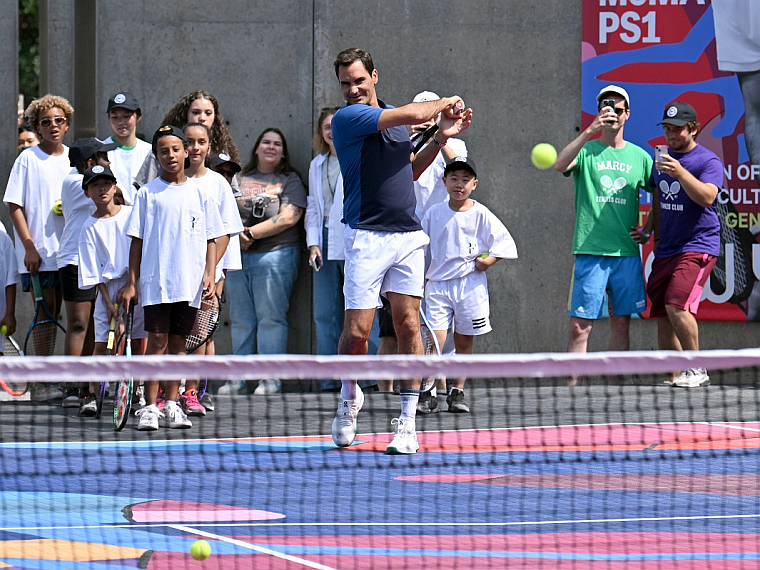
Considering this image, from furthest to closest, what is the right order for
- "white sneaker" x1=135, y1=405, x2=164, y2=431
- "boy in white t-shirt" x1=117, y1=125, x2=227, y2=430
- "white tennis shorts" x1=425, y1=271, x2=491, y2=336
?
"white tennis shorts" x1=425, y1=271, x2=491, y2=336
"boy in white t-shirt" x1=117, y1=125, x2=227, y2=430
"white sneaker" x1=135, y1=405, x2=164, y2=431

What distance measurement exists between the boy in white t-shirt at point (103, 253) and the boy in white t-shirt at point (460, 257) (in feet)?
6.50

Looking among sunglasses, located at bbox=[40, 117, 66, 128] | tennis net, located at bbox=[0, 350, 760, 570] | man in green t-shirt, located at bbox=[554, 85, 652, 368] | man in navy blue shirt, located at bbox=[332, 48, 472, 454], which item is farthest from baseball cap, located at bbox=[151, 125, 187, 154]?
man in green t-shirt, located at bbox=[554, 85, 652, 368]

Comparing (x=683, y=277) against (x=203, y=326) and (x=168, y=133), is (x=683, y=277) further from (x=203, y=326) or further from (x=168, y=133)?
(x=168, y=133)

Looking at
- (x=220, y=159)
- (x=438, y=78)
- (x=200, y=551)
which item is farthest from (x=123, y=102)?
(x=200, y=551)

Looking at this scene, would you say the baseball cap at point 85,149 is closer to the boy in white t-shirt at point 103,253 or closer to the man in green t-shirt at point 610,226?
the boy in white t-shirt at point 103,253

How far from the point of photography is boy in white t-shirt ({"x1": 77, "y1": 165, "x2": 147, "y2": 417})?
27.2 feet

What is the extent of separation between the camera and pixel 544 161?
28.1 feet

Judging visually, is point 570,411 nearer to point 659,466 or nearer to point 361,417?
point 361,417

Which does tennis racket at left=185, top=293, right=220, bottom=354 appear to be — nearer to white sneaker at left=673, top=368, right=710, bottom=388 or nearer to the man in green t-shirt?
the man in green t-shirt

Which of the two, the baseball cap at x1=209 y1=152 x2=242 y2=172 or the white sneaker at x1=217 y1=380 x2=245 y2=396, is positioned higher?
the baseball cap at x1=209 y1=152 x2=242 y2=172

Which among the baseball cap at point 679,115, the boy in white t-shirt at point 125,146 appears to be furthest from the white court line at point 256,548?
the baseball cap at point 679,115

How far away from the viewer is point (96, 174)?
27.1 feet

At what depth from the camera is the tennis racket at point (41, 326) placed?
9.08 metres

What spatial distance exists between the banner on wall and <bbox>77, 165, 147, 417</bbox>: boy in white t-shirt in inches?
176
